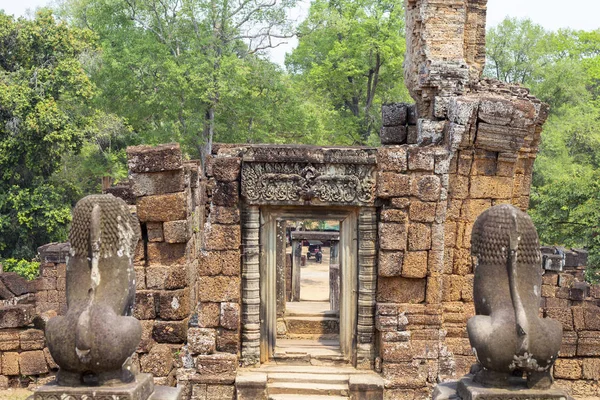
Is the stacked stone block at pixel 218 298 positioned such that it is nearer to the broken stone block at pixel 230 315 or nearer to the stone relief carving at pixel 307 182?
the broken stone block at pixel 230 315

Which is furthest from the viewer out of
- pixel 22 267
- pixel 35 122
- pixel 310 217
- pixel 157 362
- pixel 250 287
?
pixel 22 267

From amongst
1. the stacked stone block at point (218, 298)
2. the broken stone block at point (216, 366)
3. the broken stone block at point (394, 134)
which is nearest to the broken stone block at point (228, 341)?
the stacked stone block at point (218, 298)

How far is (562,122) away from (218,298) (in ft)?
83.7

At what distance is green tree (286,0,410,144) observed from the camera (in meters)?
28.0

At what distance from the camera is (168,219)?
9.16 metres

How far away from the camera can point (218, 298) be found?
850cm

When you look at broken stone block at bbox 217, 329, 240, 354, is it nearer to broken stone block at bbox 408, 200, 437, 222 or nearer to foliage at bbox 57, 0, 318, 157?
broken stone block at bbox 408, 200, 437, 222

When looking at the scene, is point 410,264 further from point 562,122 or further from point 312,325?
point 562,122

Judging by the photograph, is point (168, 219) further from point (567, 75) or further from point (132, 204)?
point (567, 75)

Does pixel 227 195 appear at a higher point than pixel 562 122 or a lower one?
lower

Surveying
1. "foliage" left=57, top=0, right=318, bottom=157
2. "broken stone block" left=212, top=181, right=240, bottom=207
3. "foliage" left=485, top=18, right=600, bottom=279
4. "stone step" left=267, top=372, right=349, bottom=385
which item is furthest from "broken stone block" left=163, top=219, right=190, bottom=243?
"foliage" left=57, top=0, right=318, bottom=157

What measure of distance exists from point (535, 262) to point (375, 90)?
83.1 feet

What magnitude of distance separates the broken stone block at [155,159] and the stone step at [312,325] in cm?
376

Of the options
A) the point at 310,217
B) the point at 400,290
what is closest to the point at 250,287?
the point at 310,217
